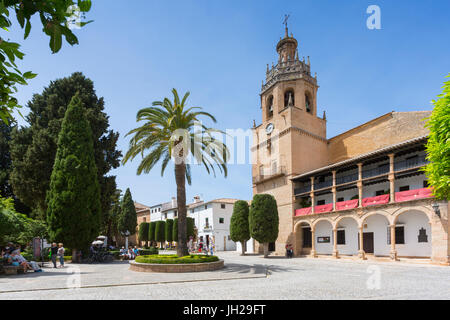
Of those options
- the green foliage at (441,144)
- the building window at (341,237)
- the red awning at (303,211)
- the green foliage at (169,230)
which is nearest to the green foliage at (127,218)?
the green foliage at (169,230)

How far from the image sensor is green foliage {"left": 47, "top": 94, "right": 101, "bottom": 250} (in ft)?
72.3

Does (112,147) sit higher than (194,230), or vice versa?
(112,147)

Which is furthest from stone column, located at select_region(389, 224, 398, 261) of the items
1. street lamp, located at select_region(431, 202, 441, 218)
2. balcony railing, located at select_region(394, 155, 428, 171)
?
balcony railing, located at select_region(394, 155, 428, 171)

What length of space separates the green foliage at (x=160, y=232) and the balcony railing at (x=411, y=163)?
145 feet

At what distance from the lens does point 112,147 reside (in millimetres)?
29828

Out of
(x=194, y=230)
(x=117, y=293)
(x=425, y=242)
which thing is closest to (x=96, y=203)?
(x=117, y=293)

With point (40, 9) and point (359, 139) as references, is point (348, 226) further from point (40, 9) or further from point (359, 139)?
point (40, 9)

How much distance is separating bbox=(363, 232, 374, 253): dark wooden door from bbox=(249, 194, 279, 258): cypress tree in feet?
27.3

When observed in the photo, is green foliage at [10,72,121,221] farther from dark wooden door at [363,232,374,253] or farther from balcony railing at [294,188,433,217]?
dark wooden door at [363,232,374,253]

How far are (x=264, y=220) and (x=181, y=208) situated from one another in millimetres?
15785

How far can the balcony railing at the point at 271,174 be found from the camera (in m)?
36.0

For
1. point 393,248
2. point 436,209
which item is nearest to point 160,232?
point 393,248

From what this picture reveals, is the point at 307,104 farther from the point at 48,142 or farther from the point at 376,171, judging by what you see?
the point at 48,142

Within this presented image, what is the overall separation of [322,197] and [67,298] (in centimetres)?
2882
